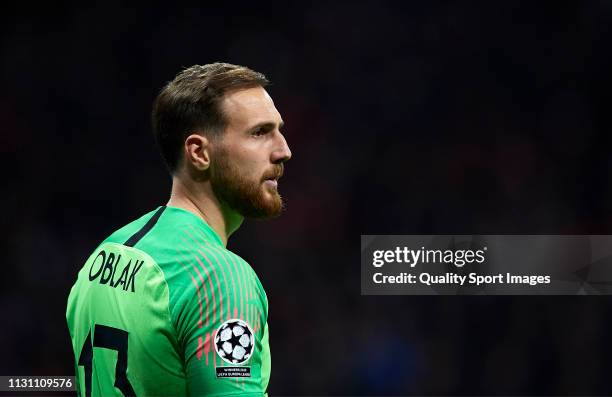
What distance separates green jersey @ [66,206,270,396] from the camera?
4.89 ft

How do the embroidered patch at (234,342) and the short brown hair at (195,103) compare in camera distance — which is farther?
the short brown hair at (195,103)

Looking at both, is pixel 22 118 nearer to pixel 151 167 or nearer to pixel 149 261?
pixel 151 167

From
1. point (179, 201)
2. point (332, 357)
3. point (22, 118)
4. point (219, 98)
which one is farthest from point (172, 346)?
point (22, 118)

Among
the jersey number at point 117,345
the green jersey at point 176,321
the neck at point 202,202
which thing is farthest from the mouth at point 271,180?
the jersey number at point 117,345

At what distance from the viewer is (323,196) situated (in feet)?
18.8

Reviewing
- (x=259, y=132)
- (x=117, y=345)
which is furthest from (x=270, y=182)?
(x=117, y=345)

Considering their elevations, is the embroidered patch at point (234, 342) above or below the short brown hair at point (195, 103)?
below

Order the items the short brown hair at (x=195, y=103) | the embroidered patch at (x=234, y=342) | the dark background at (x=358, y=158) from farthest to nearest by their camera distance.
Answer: the dark background at (x=358, y=158) < the short brown hair at (x=195, y=103) < the embroidered patch at (x=234, y=342)

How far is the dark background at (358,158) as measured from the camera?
5.52 meters

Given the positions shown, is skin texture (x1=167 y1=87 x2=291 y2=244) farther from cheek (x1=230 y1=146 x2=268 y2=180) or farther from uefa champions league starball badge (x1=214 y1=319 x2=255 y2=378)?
uefa champions league starball badge (x1=214 y1=319 x2=255 y2=378)

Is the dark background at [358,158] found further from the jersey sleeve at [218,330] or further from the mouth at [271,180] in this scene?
the jersey sleeve at [218,330]

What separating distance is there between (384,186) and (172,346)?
4304 millimetres

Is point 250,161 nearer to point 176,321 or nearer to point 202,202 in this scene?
point 202,202

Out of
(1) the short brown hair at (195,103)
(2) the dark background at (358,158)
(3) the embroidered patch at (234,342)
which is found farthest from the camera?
(2) the dark background at (358,158)
